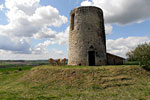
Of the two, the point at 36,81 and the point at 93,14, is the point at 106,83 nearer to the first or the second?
the point at 36,81

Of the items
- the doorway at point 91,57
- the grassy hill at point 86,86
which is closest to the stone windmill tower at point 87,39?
the doorway at point 91,57

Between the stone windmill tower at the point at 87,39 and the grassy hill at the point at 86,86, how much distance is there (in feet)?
16.0

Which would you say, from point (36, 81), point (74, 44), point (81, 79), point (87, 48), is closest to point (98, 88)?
point (81, 79)

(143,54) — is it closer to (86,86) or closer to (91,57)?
(91,57)

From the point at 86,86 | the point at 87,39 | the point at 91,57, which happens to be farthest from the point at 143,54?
the point at 86,86

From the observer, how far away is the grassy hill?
8800 millimetres

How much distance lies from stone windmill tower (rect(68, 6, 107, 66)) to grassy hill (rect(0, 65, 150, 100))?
4881 mm

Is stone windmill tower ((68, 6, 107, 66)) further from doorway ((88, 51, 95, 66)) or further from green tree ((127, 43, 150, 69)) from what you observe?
green tree ((127, 43, 150, 69))

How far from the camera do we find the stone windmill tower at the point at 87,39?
1788 cm

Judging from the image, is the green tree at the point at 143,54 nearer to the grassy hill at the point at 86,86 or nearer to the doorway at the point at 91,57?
the grassy hill at the point at 86,86

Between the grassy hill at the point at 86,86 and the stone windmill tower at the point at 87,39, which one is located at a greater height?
the stone windmill tower at the point at 87,39

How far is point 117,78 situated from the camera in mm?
11656

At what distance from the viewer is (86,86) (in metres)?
10.7

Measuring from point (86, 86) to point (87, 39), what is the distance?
8830 mm
